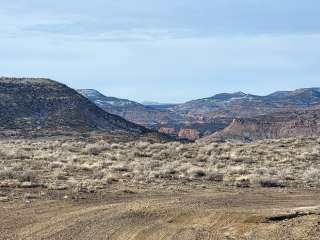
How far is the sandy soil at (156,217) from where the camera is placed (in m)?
14.4

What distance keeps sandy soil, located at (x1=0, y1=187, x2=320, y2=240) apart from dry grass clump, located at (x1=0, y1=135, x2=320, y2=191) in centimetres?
337

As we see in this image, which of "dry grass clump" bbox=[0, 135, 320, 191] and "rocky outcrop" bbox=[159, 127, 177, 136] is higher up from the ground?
"dry grass clump" bbox=[0, 135, 320, 191]

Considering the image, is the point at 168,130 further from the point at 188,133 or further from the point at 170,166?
the point at 170,166

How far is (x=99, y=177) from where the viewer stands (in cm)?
2627

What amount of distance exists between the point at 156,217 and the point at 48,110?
75.2 meters

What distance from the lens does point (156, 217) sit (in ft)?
54.4

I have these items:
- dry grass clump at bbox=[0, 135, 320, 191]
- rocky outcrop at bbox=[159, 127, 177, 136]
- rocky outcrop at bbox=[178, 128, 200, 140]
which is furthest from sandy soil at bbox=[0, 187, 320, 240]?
rocky outcrop at bbox=[159, 127, 177, 136]

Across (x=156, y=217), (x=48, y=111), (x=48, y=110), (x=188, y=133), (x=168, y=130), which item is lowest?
(x=188, y=133)

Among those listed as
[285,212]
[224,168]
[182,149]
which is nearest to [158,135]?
[182,149]

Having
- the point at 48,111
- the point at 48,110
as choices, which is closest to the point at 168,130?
the point at 48,110

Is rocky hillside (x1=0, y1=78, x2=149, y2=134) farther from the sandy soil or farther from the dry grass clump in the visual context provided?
the sandy soil

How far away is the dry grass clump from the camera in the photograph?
84.9 feet

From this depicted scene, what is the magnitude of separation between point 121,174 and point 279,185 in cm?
705

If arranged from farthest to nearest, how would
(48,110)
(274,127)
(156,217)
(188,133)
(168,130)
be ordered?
(168,130) < (188,133) < (274,127) < (48,110) < (156,217)
